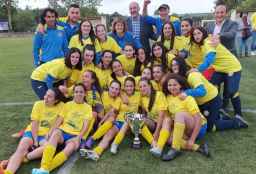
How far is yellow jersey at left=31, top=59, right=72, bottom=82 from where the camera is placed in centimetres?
509

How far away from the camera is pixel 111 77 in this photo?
17.9 feet

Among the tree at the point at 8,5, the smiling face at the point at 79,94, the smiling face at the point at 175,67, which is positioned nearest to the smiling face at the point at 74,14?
the smiling face at the point at 79,94

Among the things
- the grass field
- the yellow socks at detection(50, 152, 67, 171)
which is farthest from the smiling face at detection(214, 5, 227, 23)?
the yellow socks at detection(50, 152, 67, 171)

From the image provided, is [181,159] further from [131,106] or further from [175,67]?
[175,67]

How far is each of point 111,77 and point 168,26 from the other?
1.29 metres

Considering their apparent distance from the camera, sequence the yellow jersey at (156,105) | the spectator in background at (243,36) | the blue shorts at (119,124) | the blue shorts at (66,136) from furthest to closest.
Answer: the spectator in background at (243,36) < the blue shorts at (119,124) < the yellow jersey at (156,105) < the blue shorts at (66,136)

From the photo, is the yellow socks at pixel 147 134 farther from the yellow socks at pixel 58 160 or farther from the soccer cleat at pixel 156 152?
the yellow socks at pixel 58 160

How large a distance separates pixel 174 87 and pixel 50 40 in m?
2.38

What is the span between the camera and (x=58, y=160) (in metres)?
3.97

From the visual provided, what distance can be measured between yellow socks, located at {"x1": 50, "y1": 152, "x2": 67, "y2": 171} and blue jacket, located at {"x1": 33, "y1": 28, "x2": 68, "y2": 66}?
2.22 m

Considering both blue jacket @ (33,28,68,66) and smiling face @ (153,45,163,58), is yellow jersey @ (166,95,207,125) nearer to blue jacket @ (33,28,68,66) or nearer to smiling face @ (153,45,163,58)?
smiling face @ (153,45,163,58)

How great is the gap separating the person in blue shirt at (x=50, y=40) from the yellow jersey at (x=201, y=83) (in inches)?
90.2

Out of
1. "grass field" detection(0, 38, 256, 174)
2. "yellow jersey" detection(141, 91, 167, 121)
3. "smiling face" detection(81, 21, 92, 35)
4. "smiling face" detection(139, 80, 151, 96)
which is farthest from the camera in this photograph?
"smiling face" detection(81, 21, 92, 35)

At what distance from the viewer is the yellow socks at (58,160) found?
3.92 meters
